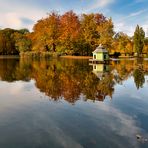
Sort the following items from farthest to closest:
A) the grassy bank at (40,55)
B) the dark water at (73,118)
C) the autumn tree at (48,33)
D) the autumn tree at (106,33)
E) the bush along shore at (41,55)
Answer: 1. the autumn tree at (48,33)
2. the grassy bank at (40,55)
3. the bush along shore at (41,55)
4. the autumn tree at (106,33)
5. the dark water at (73,118)

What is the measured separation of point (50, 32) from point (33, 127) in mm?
68235

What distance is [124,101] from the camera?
1585 centimetres

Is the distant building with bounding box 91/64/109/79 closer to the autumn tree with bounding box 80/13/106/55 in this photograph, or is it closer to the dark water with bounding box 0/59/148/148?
the dark water with bounding box 0/59/148/148

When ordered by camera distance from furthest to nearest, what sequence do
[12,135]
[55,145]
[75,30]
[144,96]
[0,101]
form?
[75,30]
[144,96]
[0,101]
[12,135]
[55,145]

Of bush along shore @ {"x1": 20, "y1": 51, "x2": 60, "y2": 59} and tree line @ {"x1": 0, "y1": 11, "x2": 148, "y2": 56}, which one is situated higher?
tree line @ {"x1": 0, "y1": 11, "x2": 148, "y2": 56}

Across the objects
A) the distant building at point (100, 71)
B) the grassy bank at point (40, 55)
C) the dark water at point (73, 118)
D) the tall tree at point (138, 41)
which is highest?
the tall tree at point (138, 41)

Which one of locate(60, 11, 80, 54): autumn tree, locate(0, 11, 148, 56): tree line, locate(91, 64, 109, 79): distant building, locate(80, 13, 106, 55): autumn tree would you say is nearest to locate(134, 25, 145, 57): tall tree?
locate(0, 11, 148, 56): tree line

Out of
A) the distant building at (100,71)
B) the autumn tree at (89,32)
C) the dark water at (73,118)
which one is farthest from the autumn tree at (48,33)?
the dark water at (73,118)

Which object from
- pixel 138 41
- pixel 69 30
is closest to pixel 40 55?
pixel 69 30

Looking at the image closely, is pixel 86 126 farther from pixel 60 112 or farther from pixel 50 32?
pixel 50 32

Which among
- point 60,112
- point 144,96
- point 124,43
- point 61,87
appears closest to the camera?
point 60,112

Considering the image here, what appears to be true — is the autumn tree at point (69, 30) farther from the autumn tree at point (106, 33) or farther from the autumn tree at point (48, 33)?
the autumn tree at point (106, 33)

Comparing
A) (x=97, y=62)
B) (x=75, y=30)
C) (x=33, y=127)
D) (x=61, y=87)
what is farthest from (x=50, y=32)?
(x=33, y=127)

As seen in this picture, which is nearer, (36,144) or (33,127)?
(36,144)
